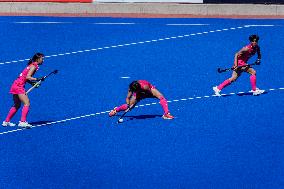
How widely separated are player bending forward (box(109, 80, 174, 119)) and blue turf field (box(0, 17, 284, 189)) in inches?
15.9

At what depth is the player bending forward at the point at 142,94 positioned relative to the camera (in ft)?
60.2

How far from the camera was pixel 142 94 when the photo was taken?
18719 mm

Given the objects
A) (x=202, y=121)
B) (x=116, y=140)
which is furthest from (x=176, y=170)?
(x=202, y=121)

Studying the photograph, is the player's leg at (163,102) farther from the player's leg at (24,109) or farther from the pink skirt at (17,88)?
the pink skirt at (17,88)

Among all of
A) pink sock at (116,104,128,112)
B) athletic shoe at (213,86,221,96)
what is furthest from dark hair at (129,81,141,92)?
athletic shoe at (213,86,221,96)

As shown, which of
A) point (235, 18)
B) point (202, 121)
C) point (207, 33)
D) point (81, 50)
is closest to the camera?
point (202, 121)

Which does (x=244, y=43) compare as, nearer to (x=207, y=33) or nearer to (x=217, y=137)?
(x=207, y=33)

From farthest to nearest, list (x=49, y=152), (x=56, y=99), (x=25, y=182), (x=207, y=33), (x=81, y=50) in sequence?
(x=207, y=33), (x=81, y=50), (x=56, y=99), (x=49, y=152), (x=25, y=182)

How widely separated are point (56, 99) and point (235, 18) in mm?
13965

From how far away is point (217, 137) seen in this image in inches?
695

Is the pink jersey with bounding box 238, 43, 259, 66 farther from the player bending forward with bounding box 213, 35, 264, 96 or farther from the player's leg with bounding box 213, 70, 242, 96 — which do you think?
the player's leg with bounding box 213, 70, 242, 96

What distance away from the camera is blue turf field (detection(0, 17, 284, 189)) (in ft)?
49.8

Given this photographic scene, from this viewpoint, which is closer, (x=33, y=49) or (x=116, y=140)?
(x=116, y=140)

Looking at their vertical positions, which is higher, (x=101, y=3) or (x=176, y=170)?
(x=101, y=3)
